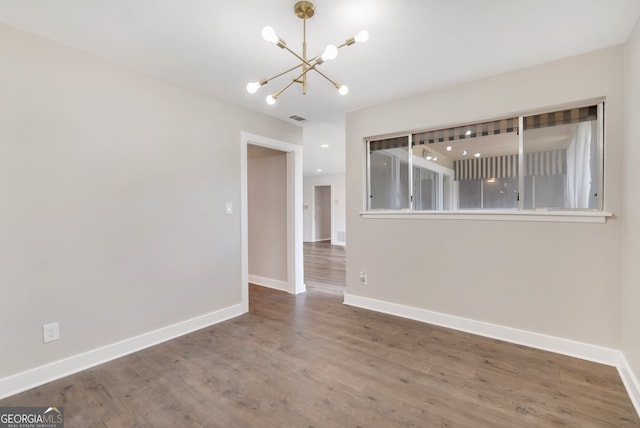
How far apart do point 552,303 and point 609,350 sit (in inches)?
18.2

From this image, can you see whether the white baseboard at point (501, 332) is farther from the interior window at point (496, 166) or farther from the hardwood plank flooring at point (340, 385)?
the interior window at point (496, 166)

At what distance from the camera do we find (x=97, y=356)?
2.33 meters

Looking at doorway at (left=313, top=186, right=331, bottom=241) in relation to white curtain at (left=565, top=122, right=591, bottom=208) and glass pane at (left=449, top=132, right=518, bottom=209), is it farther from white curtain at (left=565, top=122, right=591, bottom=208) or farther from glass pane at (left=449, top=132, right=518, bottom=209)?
white curtain at (left=565, top=122, right=591, bottom=208)

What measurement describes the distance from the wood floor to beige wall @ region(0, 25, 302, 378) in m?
0.40

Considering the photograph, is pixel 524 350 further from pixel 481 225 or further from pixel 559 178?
pixel 559 178

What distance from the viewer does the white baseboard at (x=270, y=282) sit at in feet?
14.4

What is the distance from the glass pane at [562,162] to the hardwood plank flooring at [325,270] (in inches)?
105

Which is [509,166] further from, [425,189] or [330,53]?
[330,53]

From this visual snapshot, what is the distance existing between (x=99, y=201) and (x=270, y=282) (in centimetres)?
272

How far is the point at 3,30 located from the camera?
192 centimetres

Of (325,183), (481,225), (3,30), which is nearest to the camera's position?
(3,30)

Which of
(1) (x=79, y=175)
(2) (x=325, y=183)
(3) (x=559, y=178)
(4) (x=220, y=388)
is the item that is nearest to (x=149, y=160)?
(1) (x=79, y=175)

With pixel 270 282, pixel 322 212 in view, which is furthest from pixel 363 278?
pixel 322 212

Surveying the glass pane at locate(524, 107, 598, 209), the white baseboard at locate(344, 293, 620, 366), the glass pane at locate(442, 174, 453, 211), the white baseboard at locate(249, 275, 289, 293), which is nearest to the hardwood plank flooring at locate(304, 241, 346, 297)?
the white baseboard at locate(249, 275, 289, 293)
